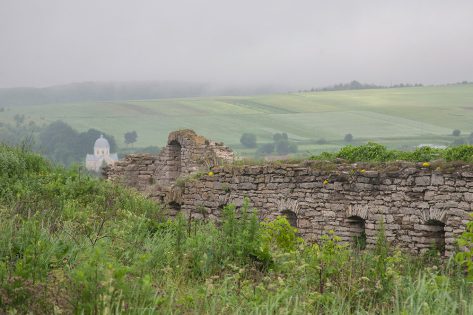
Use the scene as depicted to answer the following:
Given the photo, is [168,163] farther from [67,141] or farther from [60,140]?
[67,141]

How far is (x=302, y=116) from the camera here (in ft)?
341

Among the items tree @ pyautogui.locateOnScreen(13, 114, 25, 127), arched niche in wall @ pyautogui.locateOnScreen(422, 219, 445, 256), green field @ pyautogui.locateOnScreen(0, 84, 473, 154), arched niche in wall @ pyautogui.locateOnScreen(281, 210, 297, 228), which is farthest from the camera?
tree @ pyautogui.locateOnScreen(13, 114, 25, 127)

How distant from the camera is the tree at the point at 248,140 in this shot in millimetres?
89306

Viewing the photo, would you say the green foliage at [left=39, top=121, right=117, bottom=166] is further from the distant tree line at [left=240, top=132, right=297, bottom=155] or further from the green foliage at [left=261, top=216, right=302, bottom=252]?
the green foliage at [left=261, top=216, right=302, bottom=252]

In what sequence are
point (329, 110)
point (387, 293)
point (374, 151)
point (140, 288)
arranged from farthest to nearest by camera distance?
1. point (329, 110)
2. point (374, 151)
3. point (387, 293)
4. point (140, 288)

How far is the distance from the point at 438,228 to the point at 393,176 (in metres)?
1.21

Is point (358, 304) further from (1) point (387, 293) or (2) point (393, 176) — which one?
(2) point (393, 176)

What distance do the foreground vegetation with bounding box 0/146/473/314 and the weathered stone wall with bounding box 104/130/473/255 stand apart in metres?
1.65

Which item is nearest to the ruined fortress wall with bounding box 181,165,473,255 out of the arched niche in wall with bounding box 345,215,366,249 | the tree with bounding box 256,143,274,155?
the arched niche in wall with bounding box 345,215,366,249

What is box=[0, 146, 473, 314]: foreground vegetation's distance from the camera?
6613 millimetres

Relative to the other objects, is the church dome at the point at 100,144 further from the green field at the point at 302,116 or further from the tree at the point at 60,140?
the green field at the point at 302,116

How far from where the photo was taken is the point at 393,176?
13.8 metres

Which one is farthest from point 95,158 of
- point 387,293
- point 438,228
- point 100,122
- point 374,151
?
point 387,293

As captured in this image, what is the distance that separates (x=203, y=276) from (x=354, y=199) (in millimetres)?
6133
